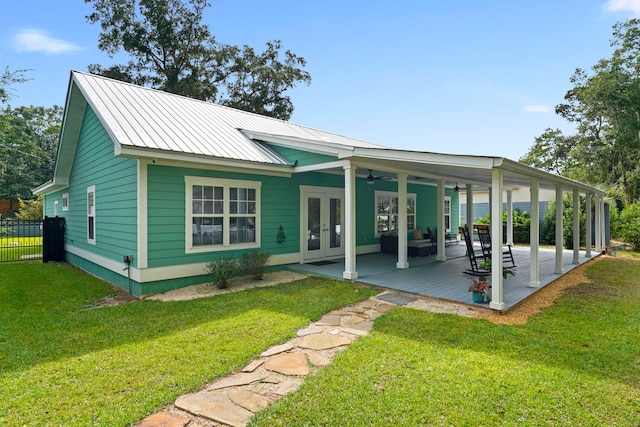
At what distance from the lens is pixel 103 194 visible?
8.25 metres

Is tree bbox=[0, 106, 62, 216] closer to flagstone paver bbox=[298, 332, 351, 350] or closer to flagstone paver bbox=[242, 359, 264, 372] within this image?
flagstone paver bbox=[298, 332, 351, 350]

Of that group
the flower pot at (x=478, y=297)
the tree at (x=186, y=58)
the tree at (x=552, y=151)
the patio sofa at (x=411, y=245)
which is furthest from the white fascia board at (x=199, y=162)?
the tree at (x=552, y=151)

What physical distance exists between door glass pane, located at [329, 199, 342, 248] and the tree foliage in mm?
17248

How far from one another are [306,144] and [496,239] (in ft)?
14.4

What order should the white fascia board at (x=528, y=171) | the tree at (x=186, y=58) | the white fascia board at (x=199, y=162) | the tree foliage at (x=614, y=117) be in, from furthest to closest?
1. the tree at (x=186, y=58)
2. the tree foliage at (x=614, y=117)
3. the white fascia board at (x=199, y=162)
4. the white fascia board at (x=528, y=171)

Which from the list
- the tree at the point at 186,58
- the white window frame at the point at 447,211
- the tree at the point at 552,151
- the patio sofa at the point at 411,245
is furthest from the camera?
the tree at the point at 552,151

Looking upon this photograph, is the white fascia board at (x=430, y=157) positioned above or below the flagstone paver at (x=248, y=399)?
above

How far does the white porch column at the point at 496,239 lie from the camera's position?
5.18 meters

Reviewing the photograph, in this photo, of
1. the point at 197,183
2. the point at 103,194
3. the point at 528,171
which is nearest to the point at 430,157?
the point at 528,171

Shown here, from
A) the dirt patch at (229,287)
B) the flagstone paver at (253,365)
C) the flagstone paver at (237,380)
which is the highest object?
the dirt patch at (229,287)

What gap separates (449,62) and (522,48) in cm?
253

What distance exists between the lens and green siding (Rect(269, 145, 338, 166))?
7769 mm

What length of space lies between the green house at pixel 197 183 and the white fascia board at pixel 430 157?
2 cm

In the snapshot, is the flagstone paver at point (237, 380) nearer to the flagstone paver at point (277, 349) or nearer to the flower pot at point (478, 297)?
the flagstone paver at point (277, 349)
